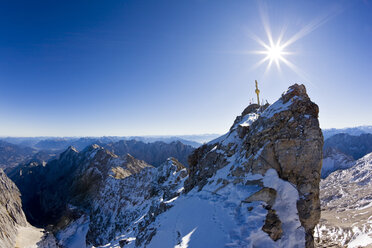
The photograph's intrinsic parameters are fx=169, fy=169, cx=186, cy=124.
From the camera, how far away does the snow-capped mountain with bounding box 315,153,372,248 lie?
3246 inches

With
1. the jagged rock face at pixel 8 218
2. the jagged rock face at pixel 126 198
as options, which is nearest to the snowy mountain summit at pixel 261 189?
the jagged rock face at pixel 126 198

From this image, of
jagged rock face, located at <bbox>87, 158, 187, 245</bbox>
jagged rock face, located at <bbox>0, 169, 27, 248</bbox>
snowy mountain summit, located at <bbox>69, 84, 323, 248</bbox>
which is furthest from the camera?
jagged rock face, located at <bbox>0, 169, 27, 248</bbox>

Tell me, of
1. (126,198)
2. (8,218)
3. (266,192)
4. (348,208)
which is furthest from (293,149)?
(348,208)

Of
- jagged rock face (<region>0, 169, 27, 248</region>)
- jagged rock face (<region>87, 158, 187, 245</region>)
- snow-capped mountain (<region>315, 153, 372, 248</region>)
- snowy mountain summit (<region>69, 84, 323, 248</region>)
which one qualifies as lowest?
snow-capped mountain (<region>315, 153, 372, 248</region>)

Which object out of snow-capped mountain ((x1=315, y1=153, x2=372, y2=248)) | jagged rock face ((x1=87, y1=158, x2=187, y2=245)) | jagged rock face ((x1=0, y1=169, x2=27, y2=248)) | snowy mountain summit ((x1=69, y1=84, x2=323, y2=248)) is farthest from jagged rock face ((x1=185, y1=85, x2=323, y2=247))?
jagged rock face ((x1=0, y1=169, x2=27, y2=248))

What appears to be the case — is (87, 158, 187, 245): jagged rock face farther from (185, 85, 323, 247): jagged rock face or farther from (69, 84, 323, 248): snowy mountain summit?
(185, 85, 323, 247): jagged rock face

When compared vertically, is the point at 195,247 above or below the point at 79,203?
above

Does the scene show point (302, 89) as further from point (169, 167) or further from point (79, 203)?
point (79, 203)

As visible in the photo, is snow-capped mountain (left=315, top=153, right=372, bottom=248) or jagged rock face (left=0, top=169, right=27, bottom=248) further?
snow-capped mountain (left=315, top=153, right=372, bottom=248)

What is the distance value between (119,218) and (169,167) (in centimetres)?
2566

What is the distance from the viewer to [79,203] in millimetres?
94438

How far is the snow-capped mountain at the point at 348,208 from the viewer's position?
82.4m

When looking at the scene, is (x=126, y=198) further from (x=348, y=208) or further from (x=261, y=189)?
(x=348, y=208)

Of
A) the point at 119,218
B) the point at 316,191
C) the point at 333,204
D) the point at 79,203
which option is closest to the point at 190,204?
the point at 316,191
